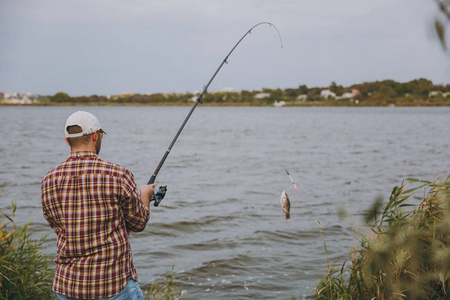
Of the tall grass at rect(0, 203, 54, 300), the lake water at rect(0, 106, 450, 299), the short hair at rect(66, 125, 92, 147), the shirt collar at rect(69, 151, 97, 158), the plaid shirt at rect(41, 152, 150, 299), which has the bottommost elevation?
the lake water at rect(0, 106, 450, 299)

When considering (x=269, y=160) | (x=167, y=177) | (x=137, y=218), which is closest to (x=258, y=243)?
(x=137, y=218)

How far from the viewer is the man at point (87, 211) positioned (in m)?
2.72

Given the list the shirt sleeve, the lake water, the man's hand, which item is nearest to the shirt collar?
the shirt sleeve

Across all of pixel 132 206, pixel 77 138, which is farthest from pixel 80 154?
pixel 132 206

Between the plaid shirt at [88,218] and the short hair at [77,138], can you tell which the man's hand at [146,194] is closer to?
the plaid shirt at [88,218]

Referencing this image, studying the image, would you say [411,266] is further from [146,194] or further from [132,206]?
[132,206]

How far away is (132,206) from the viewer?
112 inches

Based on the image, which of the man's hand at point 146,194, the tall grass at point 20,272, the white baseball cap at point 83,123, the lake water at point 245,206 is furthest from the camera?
the lake water at point 245,206

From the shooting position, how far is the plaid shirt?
2.72 m

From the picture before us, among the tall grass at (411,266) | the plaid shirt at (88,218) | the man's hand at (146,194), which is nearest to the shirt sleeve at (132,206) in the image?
the plaid shirt at (88,218)

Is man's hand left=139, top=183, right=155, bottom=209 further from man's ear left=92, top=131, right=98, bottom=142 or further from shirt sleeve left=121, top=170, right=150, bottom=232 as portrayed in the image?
man's ear left=92, top=131, right=98, bottom=142

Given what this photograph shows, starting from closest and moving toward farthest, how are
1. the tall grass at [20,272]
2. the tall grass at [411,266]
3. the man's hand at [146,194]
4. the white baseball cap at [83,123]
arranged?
the white baseball cap at [83,123] < the man's hand at [146,194] < the tall grass at [411,266] < the tall grass at [20,272]

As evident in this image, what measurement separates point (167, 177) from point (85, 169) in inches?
619

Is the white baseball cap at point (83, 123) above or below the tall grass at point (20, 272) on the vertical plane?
above
